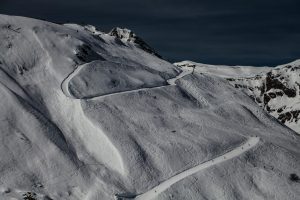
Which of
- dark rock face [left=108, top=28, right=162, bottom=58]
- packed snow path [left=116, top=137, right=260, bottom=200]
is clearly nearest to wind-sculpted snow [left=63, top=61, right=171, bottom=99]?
packed snow path [left=116, top=137, right=260, bottom=200]

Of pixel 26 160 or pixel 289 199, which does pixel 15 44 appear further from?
pixel 289 199

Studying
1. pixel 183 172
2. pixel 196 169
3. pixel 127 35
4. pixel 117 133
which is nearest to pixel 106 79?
pixel 117 133

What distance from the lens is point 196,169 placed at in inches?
2178

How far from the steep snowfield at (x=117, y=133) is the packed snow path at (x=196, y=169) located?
110mm

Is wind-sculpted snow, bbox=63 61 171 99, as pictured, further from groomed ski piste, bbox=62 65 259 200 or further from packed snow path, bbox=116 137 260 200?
packed snow path, bbox=116 137 260 200

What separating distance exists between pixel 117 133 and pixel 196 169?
10.2m

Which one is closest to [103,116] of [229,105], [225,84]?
[229,105]

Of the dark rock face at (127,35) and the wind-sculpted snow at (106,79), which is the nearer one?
the wind-sculpted snow at (106,79)

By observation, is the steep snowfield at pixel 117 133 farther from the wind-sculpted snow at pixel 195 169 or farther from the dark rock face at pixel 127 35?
the dark rock face at pixel 127 35

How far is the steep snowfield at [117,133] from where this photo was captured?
5053 cm

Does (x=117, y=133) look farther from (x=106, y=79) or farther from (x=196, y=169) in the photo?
(x=106, y=79)

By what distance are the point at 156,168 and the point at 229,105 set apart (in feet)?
82.2

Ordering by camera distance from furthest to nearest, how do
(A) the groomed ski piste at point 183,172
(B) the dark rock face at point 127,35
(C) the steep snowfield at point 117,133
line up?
(B) the dark rock face at point 127,35
(C) the steep snowfield at point 117,133
(A) the groomed ski piste at point 183,172

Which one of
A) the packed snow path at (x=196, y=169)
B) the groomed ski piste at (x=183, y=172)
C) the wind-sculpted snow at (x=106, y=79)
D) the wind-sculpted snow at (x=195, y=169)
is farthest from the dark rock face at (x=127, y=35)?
the wind-sculpted snow at (x=195, y=169)
